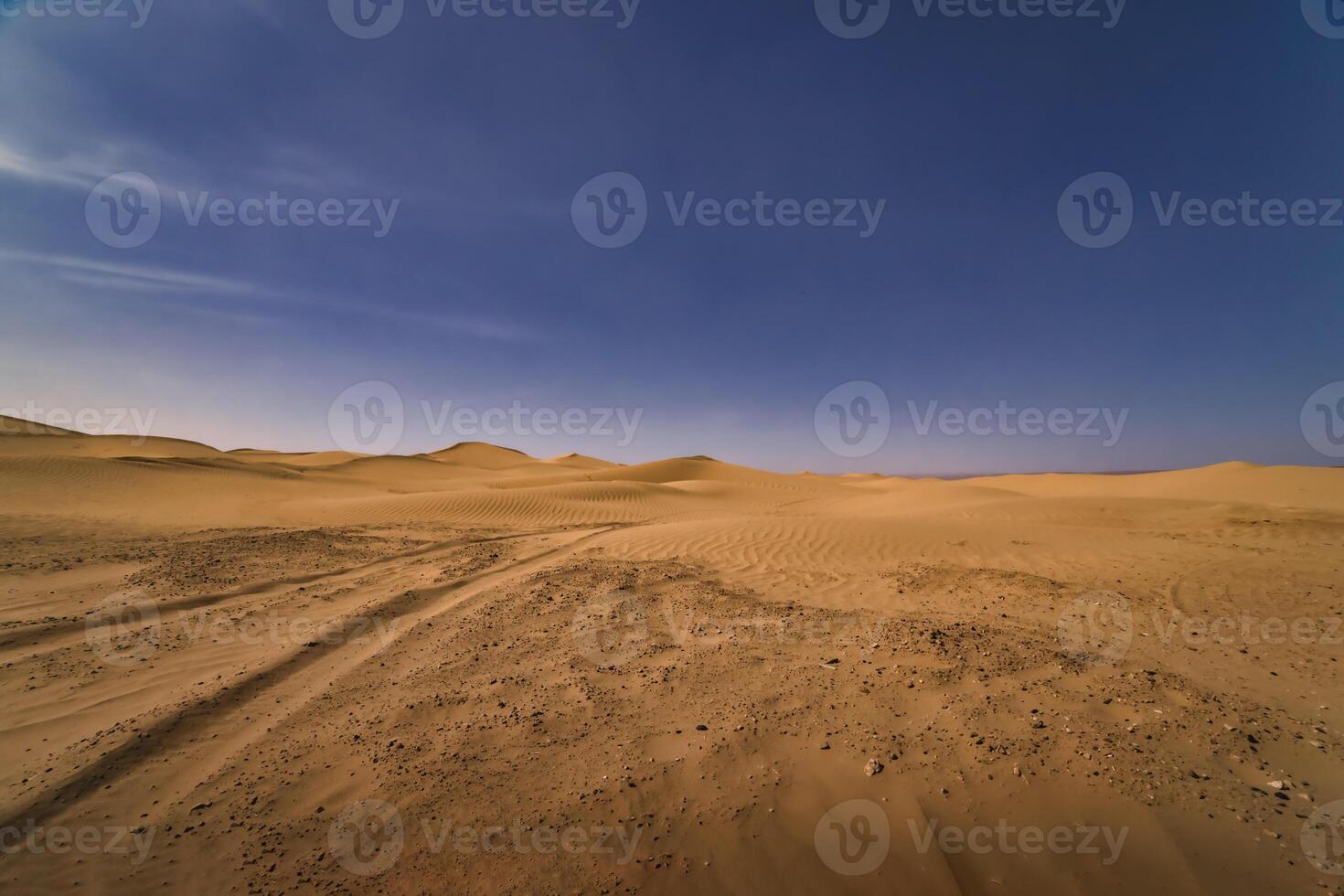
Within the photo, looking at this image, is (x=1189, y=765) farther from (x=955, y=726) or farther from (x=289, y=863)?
(x=289, y=863)

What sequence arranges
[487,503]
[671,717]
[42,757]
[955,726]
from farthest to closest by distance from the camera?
[487,503], [671,717], [955,726], [42,757]

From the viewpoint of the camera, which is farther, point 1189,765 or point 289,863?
point 1189,765

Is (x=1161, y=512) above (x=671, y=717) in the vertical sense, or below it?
above

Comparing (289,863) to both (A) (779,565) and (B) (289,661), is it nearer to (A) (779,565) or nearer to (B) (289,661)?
(B) (289,661)

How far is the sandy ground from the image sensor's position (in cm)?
238

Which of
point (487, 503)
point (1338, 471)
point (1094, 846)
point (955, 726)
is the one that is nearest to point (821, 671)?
point (955, 726)

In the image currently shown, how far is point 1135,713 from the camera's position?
3.35m

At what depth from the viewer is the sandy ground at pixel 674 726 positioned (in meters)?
2.38

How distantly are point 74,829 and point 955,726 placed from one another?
5.27 metres

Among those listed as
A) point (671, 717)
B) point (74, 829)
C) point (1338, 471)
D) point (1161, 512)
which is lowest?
point (74, 829)

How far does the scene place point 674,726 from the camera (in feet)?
11.1

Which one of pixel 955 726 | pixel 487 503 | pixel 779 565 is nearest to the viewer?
pixel 955 726

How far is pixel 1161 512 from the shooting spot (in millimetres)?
12594

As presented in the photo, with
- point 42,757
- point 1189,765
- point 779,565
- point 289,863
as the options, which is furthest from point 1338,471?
point 42,757
